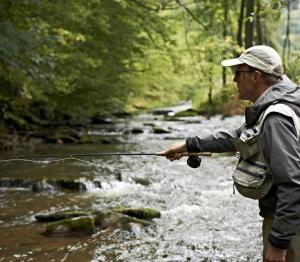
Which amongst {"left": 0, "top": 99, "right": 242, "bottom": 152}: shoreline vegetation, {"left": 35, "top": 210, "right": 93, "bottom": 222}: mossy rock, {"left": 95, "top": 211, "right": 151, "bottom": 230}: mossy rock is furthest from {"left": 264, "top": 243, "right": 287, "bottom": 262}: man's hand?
{"left": 0, "top": 99, "right": 242, "bottom": 152}: shoreline vegetation

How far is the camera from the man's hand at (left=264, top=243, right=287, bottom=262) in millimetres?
2799

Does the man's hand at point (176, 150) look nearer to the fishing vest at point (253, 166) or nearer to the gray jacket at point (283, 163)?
the fishing vest at point (253, 166)

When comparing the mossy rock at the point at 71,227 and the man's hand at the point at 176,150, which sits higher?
the man's hand at the point at 176,150

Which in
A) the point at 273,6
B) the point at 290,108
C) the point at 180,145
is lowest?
the point at 180,145

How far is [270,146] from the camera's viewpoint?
2830mm

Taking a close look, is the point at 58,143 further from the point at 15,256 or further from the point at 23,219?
the point at 15,256

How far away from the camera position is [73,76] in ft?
60.6

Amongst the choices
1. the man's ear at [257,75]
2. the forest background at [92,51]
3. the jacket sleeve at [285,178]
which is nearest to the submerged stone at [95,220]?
the forest background at [92,51]

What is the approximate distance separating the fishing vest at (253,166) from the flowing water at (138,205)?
3278 mm

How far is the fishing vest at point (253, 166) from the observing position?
3.00 metres

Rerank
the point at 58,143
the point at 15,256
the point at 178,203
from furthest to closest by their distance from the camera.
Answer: the point at 58,143 → the point at 178,203 → the point at 15,256

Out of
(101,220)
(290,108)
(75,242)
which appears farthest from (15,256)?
(290,108)

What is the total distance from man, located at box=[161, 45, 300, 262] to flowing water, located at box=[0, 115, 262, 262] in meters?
3.29

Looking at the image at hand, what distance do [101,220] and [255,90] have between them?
523 centimetres
